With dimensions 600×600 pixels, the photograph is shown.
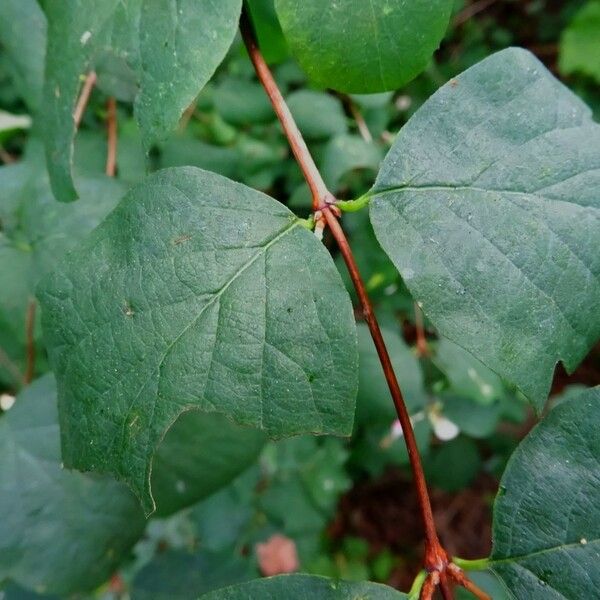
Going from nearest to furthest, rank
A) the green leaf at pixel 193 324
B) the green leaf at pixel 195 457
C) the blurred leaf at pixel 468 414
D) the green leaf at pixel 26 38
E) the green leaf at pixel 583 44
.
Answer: the green leaf at pixel 193 324 < the green leaf at pixel 195 457 < the green leaf at pixel 26 38 < the blurred leaf at pixel 468 414 < the green leaf at pixel 583 44

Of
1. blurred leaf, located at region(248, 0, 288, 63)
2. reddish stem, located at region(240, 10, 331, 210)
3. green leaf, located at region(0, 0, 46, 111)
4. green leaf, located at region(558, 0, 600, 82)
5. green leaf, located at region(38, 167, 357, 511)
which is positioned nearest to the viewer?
green leaf, located at region(38, 167, 357, 511)

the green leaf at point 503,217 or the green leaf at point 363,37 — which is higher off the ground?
the green leaf at point 363,37

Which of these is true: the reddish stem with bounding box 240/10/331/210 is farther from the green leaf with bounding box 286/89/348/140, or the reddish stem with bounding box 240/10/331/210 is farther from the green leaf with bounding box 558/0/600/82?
the green leaf with bounding box 558/0/600/82

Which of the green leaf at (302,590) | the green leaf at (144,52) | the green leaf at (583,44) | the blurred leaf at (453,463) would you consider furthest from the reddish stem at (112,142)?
the green leaf at (583,44)

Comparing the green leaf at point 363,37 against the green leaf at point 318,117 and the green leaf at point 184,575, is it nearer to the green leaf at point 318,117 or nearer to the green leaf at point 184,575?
the green leaf at point 318,117

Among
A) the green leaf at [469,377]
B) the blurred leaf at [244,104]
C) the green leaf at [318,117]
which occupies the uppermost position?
the blurred leaf at [244,104]

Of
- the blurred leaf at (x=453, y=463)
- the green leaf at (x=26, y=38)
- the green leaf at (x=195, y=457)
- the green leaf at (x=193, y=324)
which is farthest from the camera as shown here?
the blurred leaf at (x=453, y=463)

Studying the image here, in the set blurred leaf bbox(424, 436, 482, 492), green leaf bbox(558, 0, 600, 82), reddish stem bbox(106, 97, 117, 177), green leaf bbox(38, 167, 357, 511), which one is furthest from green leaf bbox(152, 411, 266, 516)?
green leaf bbox(558, 0, 600, 82)

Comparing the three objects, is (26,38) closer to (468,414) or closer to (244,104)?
(244,104)
